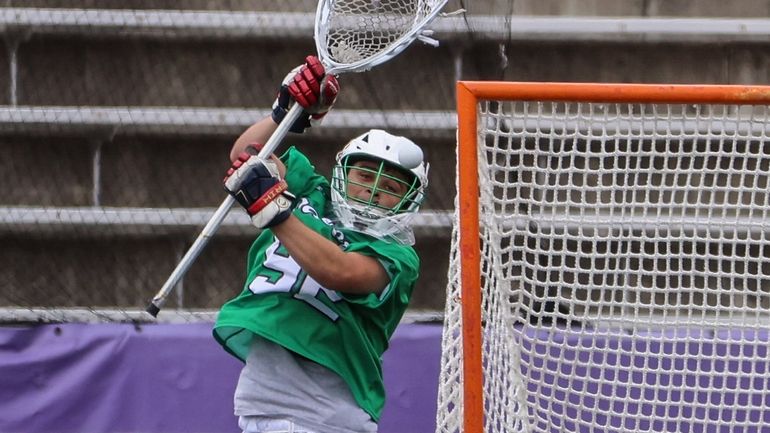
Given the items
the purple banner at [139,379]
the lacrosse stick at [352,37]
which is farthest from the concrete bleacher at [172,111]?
the lacrosse stick at [352,37]

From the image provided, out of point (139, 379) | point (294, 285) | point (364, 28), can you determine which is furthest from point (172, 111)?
point (294, 285)

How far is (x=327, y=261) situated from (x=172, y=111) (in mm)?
2219

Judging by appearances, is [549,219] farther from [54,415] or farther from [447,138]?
[54,415]

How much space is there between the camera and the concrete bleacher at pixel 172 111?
16.0 ft

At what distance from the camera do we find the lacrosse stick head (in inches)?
125

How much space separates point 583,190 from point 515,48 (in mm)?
2102

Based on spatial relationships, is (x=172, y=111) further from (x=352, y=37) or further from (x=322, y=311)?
(x=322, y=311)

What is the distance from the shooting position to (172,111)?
4.92 metres

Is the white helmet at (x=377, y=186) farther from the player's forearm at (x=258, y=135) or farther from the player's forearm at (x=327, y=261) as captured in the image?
the player's forearm at (x=258, y=135)

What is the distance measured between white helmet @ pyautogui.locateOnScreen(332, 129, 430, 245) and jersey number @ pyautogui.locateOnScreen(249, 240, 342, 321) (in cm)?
17

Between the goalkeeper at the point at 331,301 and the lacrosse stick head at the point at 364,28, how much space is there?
0.15 m

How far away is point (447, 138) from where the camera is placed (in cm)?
492

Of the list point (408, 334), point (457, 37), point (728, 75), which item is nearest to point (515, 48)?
point (457, 37)

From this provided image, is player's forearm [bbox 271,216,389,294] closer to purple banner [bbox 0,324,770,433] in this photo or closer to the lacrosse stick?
the lacrosse stick
